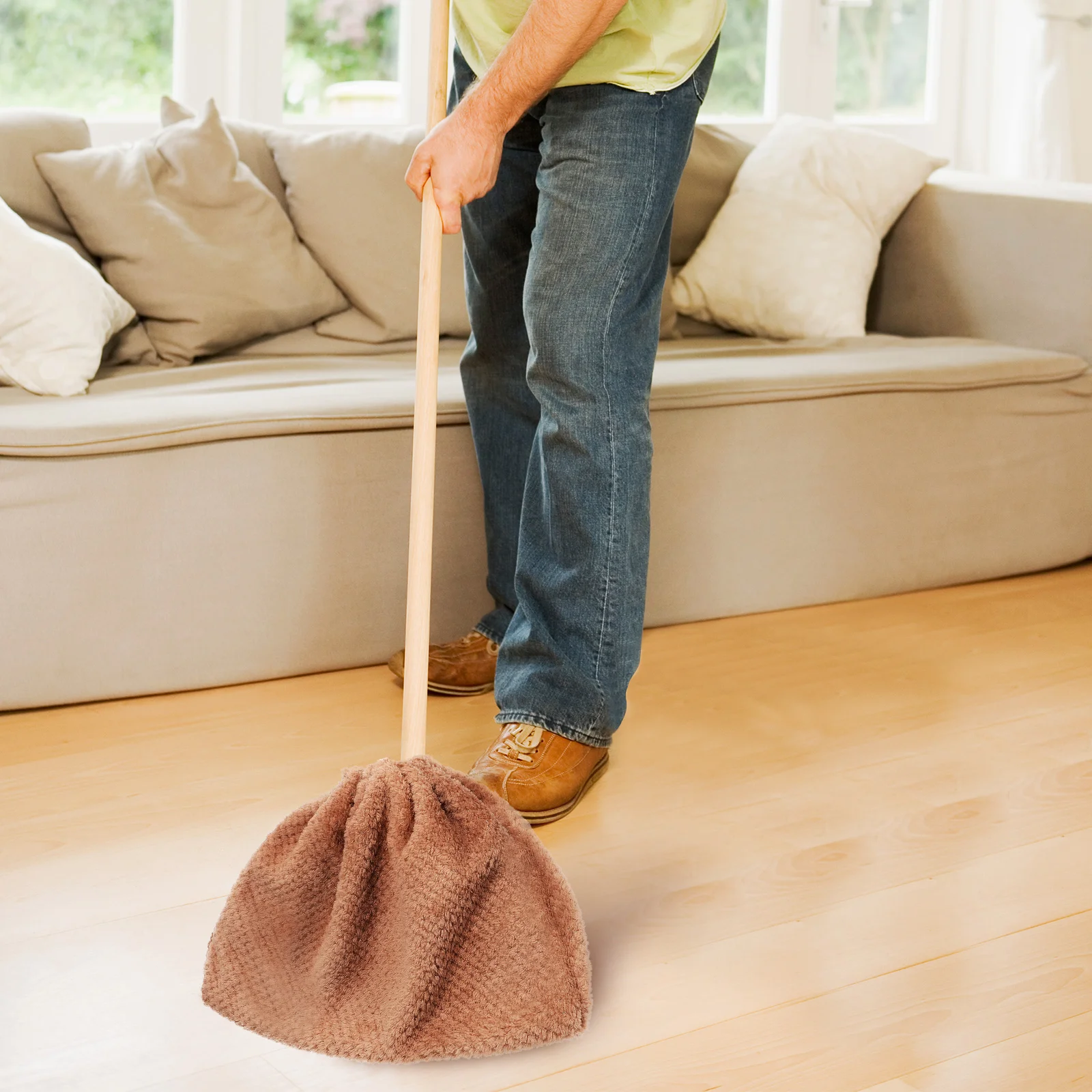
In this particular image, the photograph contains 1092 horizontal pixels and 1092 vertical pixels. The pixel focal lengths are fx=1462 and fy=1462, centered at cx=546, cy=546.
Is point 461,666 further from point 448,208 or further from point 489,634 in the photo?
point 448,208

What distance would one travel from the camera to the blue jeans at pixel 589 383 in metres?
1.39

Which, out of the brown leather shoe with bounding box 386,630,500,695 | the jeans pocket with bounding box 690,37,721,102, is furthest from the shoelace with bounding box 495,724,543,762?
the jeans pocket with bounding box 690,37,721,102

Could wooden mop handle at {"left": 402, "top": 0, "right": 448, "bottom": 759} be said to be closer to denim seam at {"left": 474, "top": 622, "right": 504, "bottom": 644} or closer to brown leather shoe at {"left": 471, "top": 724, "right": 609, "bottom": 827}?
brown leather shoe at {"left": 471, "top": 724, "right": 609, "bottom": 827}

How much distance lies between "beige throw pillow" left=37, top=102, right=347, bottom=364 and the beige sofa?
0.21 feet

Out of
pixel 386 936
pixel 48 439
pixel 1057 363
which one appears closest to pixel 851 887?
pixel 386 936

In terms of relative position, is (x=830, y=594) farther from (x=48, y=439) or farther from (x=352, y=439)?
(x=48, y=439)

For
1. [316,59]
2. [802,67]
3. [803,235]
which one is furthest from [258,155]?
[802,67]

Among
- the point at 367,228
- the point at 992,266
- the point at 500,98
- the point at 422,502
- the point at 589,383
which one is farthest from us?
the point at 992,266

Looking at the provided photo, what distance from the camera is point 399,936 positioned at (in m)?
1.05

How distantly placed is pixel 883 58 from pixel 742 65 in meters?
0.47

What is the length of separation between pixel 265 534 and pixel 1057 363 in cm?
135

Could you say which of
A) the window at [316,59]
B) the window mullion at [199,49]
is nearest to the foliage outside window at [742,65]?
the window at [316,59]

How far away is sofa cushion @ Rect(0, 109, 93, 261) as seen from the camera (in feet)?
6.83

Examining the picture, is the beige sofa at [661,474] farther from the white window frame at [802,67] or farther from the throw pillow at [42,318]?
the white window frame at [802,67]
